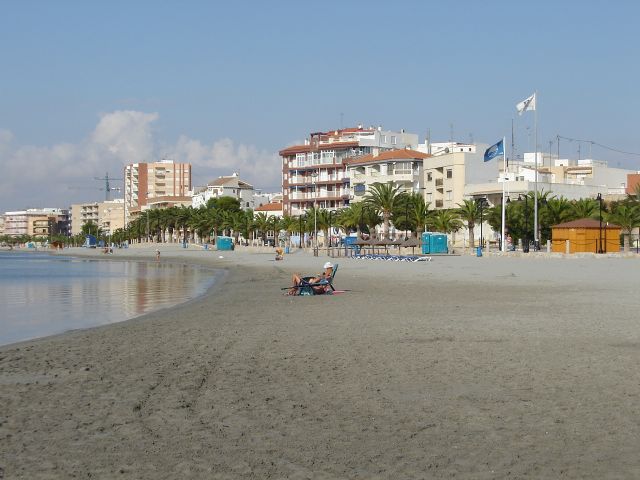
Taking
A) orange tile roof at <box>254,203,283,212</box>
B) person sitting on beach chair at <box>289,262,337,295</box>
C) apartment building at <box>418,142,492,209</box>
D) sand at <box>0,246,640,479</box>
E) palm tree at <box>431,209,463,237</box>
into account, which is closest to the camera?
sand at <box>0,246,640,479</box>

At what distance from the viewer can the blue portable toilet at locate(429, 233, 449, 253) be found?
232 ft

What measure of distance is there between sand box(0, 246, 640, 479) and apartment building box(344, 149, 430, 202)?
311ft

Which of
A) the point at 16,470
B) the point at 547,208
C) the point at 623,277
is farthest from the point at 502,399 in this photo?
the point at 547,208

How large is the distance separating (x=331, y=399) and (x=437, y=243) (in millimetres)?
63502

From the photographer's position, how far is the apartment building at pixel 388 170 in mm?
110875

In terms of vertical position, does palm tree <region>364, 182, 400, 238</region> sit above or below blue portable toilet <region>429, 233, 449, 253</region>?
above

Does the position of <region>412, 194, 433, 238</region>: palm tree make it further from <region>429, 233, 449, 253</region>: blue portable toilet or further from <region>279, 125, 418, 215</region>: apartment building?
<region>279, 125, 418, 215</region>: apartment building

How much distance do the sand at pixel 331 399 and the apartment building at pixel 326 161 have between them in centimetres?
11174

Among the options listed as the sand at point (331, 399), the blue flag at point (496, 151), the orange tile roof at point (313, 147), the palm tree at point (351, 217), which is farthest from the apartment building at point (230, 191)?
the sand at point (331, 399)

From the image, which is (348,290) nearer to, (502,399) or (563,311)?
(563,311)

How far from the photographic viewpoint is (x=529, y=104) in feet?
207

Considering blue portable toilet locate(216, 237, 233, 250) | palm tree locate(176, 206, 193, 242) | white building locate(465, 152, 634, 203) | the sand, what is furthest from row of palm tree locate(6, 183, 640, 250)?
the sand

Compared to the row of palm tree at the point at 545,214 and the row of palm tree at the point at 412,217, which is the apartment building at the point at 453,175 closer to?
the row of palm tree at the point at 412,217

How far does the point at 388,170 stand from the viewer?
113875 mm
